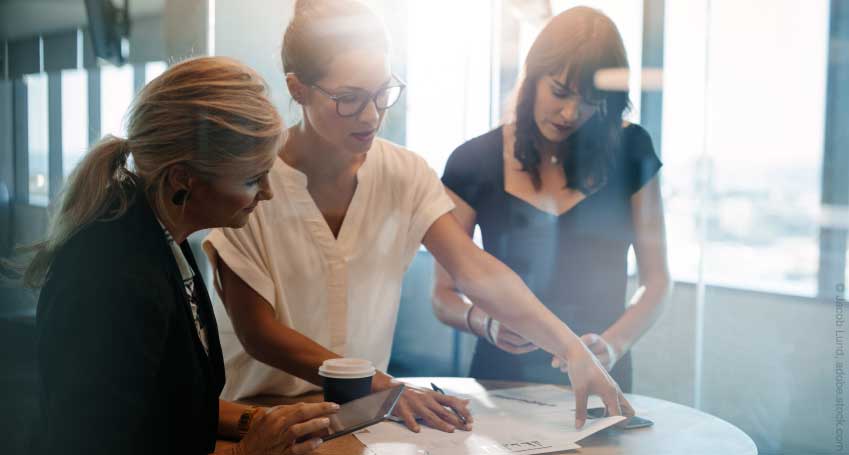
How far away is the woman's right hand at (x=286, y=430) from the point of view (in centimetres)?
97

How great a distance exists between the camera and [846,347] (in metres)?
1.71

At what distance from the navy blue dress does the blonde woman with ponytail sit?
67 cm

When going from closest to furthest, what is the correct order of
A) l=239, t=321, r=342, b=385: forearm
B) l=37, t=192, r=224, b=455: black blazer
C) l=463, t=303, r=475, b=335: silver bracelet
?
l=37, t=192, r=224, b=455: black blazer → l=239, t=321, r=342, b=385: forearm → l=463, t=303, r=475, b=335: silver bracelet

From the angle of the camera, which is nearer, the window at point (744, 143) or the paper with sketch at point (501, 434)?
the paper with sketch at point (501, 434)

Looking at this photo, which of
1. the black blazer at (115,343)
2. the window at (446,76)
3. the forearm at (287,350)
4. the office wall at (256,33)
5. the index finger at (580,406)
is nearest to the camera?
the black blazer at (115,343)

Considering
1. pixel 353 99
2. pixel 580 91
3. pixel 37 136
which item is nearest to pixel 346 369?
pixel 353 99

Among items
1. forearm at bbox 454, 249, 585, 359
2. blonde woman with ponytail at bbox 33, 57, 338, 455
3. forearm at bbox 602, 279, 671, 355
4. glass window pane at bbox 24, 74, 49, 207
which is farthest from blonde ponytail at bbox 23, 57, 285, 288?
forearm at bbox 602, 279, 671, 355

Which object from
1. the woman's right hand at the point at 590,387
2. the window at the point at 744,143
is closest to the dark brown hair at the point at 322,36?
the woman's right hand at the point at 590,387

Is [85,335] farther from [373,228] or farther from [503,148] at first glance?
[503,148]

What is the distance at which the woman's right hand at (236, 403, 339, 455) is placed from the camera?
0.97m

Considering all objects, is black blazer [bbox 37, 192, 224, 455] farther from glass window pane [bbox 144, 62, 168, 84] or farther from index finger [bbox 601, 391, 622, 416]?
index finger [bbox 601, 391, 622, 416]

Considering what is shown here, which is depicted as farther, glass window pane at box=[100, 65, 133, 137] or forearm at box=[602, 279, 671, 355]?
forearm at box=[602, 279, 671, 355]

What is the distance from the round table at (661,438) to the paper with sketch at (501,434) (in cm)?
2

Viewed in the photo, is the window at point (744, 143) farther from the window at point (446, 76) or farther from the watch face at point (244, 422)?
the watch face at point (244, 422)
